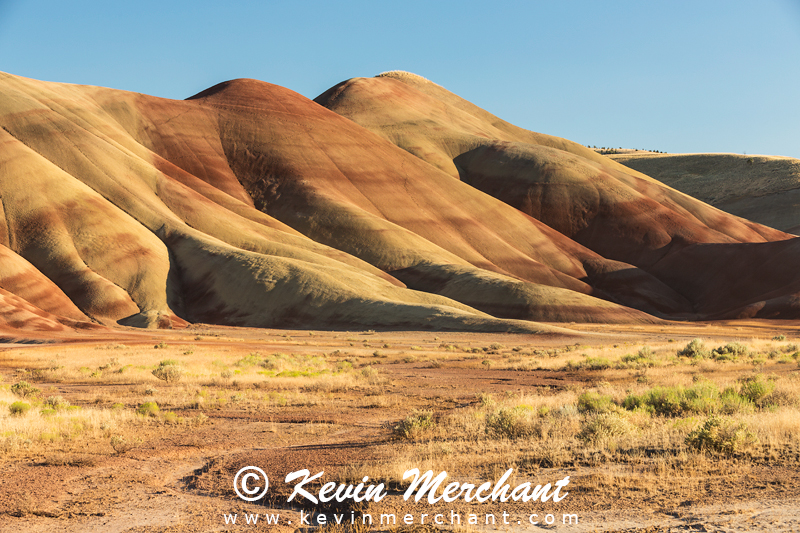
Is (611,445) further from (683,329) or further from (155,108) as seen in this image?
(155,108)

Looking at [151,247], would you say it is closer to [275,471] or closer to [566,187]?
[566,187]

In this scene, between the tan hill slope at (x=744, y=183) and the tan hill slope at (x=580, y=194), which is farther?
the tan hill slope at (x=744, y=183)

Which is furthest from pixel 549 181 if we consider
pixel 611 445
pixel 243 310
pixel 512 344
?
pixel 611 445

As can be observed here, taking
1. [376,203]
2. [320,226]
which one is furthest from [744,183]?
[320,226]

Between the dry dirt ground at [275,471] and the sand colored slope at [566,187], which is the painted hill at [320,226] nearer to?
the sand colored slope at [566,187]

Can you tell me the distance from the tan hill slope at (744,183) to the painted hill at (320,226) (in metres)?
23.7

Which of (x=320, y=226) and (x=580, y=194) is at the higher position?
(x=580, y=194)

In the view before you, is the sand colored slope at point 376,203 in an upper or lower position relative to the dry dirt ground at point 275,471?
upper

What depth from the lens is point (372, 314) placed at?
68438mm

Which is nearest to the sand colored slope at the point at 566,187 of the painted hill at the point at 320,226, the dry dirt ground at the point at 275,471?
the painted hill at the point at 320,226

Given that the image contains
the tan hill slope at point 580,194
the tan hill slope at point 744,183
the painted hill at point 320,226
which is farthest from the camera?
the tan hill slope at point 744,183

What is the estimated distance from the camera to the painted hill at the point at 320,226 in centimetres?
7381

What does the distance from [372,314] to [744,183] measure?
414 feet

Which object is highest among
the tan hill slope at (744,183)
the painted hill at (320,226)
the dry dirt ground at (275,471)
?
the tan hill slope at (744,183)
